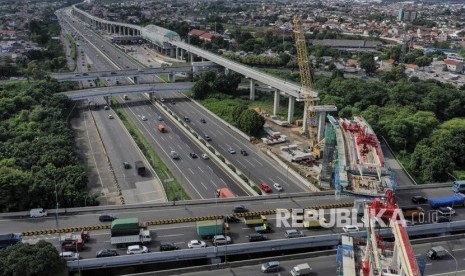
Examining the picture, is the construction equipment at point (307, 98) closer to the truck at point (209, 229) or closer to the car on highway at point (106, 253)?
the truck at point (209, 229)

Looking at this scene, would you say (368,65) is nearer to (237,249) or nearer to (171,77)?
(171,77)

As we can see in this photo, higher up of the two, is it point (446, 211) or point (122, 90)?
point (122, 90)

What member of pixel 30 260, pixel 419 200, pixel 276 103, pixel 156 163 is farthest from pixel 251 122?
pixel 30 260

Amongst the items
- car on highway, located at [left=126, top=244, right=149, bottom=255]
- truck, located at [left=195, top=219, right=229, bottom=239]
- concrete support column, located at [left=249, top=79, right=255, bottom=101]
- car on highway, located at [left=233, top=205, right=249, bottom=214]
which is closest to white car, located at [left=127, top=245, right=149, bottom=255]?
car on highway, located at [left=126, top=244, right=149, bottom=255]

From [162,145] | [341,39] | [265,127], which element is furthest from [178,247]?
[341,39]

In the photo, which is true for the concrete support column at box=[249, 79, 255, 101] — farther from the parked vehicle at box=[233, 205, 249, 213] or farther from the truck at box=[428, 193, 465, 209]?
the parked vehicle at box=[233, 205, 249, 213]

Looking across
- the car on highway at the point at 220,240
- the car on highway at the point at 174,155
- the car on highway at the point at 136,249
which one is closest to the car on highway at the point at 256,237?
the car on highway at the point at 220,240

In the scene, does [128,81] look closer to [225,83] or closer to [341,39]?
[225,83]
